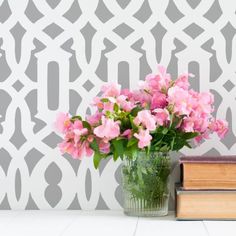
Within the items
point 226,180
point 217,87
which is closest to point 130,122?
point 226,180

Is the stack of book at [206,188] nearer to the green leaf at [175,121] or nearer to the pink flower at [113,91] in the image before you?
the green leaf at [175,121]

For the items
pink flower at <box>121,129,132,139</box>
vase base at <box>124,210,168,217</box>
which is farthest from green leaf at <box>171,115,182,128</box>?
vase base at <box>124,210,168,217</box>

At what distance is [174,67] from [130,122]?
30 cm

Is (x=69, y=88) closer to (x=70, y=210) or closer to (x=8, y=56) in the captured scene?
(x=8, y=56)

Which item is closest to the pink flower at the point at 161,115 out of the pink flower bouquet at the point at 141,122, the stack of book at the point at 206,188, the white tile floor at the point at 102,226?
the pink flower bouquet at the point at 141,122

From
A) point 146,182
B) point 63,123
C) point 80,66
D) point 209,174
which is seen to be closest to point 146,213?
point 146,182

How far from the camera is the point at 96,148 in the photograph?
45.9 inches

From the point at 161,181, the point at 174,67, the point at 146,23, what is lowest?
the point at 161,181

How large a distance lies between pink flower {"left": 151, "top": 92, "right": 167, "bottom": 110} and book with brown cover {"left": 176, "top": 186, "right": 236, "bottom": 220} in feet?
0.62

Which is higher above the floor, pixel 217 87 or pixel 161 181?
pixel 217 87

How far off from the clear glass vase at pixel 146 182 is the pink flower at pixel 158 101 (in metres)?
0.11

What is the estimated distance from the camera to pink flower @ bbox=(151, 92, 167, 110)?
3.90 feet

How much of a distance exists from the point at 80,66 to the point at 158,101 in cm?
31

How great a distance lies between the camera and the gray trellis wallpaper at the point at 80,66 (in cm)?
140
